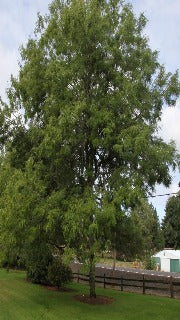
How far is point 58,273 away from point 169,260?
4028 cm

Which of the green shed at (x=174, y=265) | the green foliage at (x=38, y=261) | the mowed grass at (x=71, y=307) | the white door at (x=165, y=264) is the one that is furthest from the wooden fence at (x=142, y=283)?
the white door at (x=165, y=264)

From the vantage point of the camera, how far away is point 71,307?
19.1 meters

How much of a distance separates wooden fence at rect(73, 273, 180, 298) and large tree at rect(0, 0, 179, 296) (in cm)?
502

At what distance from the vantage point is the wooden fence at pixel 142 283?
23422 mm

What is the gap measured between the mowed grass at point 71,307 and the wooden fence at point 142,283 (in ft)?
3.44

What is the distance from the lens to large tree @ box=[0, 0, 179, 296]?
18844 millimetres

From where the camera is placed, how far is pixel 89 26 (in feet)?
68.2

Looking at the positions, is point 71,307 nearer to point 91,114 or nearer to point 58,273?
point 58,273

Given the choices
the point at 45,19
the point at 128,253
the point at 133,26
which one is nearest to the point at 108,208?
the point at 128,253

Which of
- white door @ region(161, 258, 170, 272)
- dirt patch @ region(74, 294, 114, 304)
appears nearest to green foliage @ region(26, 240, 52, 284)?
dirt patch @ region(74, 294, 114, 304)

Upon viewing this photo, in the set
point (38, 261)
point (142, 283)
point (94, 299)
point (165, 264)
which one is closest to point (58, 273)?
point (38, 261)

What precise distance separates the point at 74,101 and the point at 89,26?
4074 mm

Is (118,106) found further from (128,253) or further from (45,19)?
(128,253)

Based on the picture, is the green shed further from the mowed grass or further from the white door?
the mowed grass
